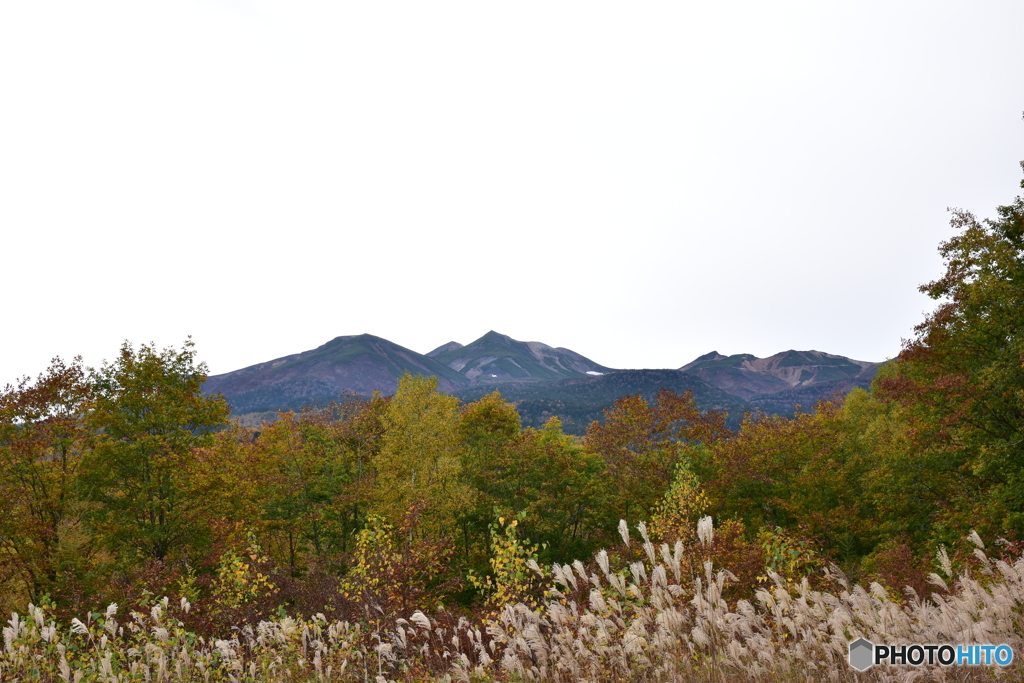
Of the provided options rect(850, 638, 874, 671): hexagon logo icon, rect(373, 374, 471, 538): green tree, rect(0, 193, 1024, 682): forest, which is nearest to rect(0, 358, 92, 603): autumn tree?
rect(0, 193, 1024, 682): forest

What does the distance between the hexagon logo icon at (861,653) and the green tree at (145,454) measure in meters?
22.2

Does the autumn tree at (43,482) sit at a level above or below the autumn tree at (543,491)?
above

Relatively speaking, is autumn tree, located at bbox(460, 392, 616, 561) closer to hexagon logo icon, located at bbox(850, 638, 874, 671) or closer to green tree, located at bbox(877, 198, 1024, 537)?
green tree, located at bbox(877, 198, 1024, 537)

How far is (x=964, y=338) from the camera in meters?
19.7

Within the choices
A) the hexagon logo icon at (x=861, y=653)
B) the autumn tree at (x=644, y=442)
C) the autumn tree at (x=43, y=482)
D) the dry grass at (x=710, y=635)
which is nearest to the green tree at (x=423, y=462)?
the autumn tree at (x=644, y=442)

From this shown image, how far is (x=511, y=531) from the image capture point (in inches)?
534

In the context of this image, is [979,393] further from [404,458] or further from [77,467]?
[77,467]

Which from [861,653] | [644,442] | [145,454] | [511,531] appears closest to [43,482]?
[145,454]

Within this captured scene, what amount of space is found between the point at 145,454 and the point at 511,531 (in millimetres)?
16095

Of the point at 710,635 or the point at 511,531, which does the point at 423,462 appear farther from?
the point at 710,635

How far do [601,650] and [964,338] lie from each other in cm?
2088

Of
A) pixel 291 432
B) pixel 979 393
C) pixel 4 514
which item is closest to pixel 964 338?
pixel 979 393

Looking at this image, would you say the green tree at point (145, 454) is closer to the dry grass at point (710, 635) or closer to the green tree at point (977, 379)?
the dry grass at point (710, 635)

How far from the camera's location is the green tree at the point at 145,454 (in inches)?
794
